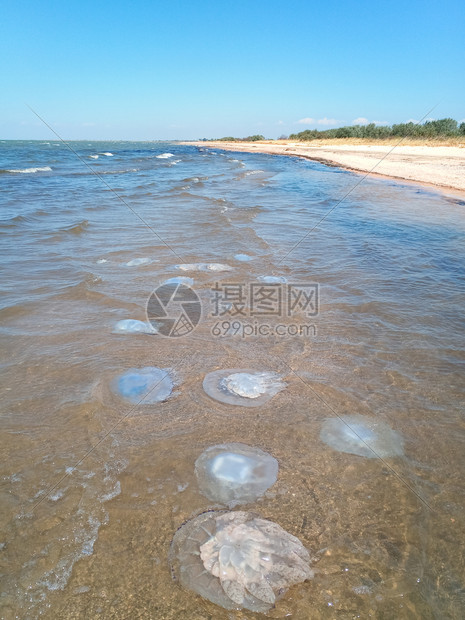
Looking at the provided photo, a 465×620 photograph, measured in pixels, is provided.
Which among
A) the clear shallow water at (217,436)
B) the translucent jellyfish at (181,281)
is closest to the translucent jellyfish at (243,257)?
the clear shallow water at (217,436)

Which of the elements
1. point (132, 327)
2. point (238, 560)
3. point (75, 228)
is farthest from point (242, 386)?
point (75, 228)

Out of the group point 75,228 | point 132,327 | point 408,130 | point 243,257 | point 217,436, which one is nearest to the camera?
point 217,436

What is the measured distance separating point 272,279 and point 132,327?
7.45 ft

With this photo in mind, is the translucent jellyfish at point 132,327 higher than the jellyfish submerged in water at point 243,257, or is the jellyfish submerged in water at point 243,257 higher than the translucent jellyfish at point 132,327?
the jellyfish submerged in water at point 243,257

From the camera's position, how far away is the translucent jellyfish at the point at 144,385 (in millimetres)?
2830

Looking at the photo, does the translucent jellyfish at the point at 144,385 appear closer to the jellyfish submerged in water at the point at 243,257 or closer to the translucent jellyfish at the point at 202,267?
the translucent jellyfish at the point at 202,267

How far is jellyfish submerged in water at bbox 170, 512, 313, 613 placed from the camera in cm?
154

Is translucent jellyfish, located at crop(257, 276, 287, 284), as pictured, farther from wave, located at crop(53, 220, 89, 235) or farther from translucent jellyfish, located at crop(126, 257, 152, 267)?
wave, located at crop(53, 220, 89, 235)

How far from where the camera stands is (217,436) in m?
2.43

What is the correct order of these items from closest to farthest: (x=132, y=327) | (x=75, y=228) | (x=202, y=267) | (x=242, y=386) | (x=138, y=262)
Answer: (x=242, y=386) → (x=132, y=327) → (x=202, y=267) → (x=138, y=262) → (x=75, y=228)

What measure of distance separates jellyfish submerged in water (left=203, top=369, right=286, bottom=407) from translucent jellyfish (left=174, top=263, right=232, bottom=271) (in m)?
2.88

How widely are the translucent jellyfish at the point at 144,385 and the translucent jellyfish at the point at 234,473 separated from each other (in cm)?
73

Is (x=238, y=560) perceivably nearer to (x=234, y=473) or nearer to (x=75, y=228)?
(x=234, y=473)

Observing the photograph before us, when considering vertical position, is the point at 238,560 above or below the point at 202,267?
below
